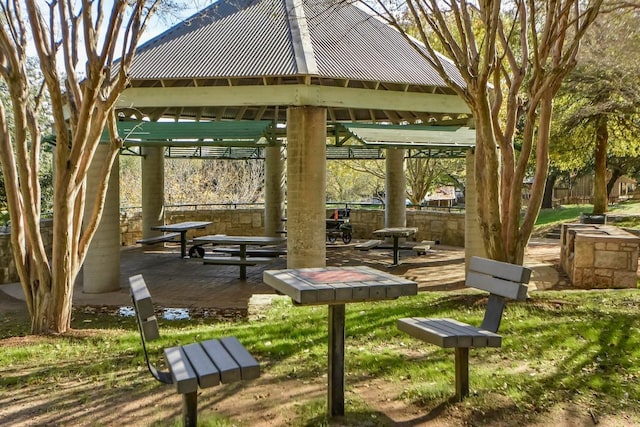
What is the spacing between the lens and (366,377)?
14.8 ft

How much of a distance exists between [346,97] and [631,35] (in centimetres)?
952

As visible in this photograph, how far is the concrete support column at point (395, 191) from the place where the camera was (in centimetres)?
1802

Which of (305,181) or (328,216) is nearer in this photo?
(305,181)

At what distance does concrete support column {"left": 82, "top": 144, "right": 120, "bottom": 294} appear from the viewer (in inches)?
432

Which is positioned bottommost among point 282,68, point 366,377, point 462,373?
point 366,377

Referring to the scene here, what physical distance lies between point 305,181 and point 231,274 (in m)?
3.43

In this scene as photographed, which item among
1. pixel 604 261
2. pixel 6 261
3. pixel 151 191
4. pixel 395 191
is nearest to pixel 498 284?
pixel 604 261

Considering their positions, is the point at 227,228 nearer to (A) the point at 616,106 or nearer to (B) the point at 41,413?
(A) the point at 616,106

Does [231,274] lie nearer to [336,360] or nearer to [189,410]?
[336,360]

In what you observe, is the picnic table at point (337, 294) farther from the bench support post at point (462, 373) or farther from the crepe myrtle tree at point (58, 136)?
the crepe myrtle tree at point (58, 136)

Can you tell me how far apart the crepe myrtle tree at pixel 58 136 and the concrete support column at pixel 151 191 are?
10984mm

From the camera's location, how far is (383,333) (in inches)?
233

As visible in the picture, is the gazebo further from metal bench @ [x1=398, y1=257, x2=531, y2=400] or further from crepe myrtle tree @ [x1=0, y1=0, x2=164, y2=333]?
metal bench @ [x1=398, y1=257, x2=531, y2=400]

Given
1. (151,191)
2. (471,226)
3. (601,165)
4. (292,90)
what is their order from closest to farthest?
(292,90) → (471,226) → (151,191) → (601,165)
